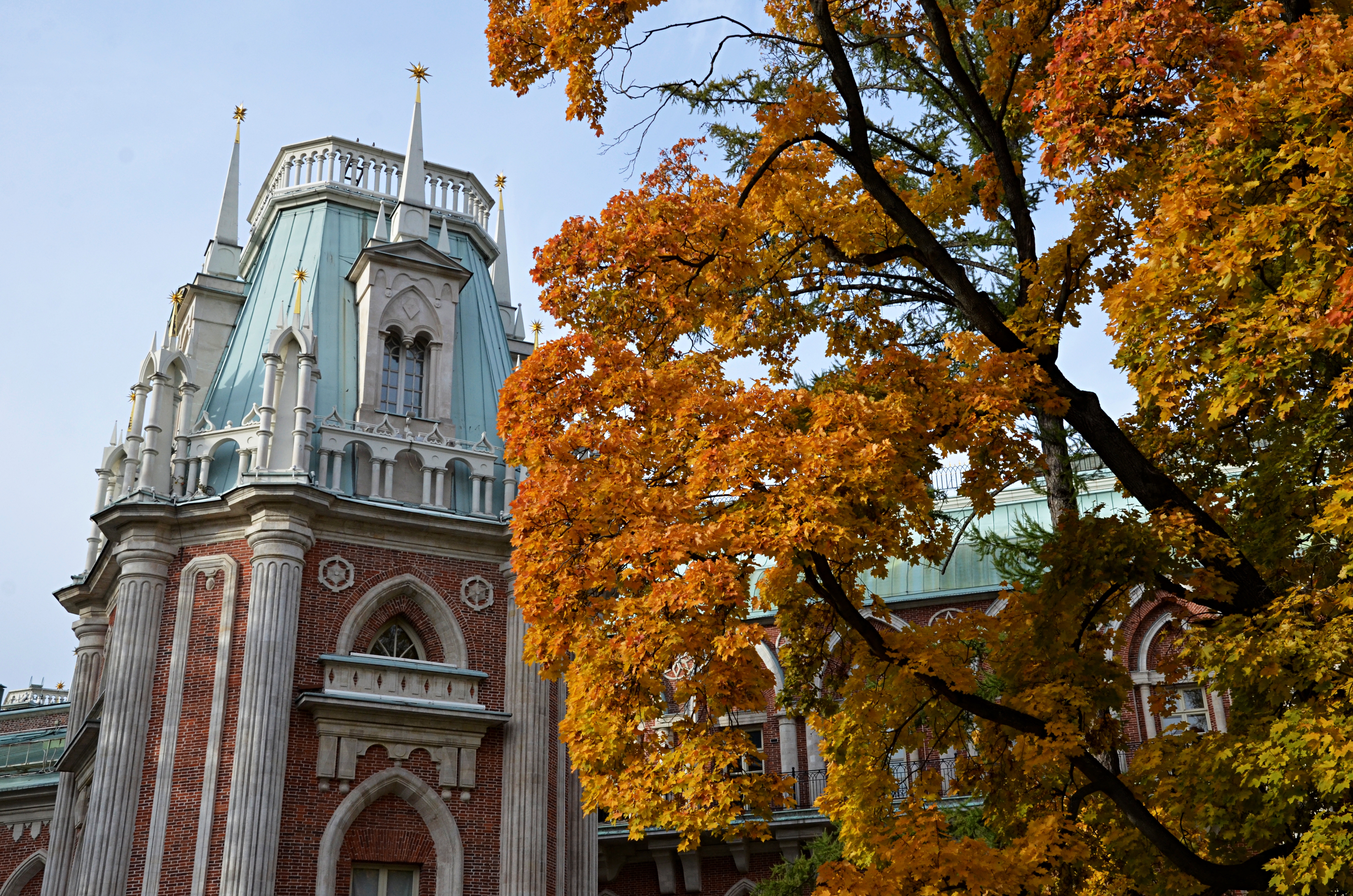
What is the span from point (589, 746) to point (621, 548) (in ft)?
4.70

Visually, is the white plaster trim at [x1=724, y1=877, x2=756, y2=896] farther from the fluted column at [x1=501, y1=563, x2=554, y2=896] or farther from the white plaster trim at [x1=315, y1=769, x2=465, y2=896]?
the white plaster trim at [x1=315, y1=769, x2=465, y2=896]

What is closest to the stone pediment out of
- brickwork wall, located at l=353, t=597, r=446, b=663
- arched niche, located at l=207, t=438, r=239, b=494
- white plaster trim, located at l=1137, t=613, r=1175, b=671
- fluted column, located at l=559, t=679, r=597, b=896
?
arched niche, located at l=207, t=438, r=239, b=494

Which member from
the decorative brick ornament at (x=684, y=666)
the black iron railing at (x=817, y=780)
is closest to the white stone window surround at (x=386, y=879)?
the black iron railing at (x=817, y=780)

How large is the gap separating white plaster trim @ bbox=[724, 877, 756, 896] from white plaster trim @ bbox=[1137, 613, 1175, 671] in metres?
8.17

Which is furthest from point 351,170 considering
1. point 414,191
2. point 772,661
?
point 772,661

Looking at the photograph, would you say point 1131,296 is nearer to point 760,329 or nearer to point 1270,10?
point 1270,10

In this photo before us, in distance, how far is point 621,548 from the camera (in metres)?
9.49

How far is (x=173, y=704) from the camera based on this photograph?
18.8m

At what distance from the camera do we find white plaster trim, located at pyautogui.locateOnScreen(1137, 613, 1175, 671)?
24875 millimetres

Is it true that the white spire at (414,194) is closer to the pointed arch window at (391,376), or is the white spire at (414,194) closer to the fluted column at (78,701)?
the pointed arch window at (391,376)

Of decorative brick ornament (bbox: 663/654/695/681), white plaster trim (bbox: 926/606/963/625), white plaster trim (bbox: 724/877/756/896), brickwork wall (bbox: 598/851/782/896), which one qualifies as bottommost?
white plaster trim (bbox: 724/877/756/896)

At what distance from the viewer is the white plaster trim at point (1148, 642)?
81.6 feet

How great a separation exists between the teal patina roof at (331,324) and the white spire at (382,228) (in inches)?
28.4

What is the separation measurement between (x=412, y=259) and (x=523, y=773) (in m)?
8.89
